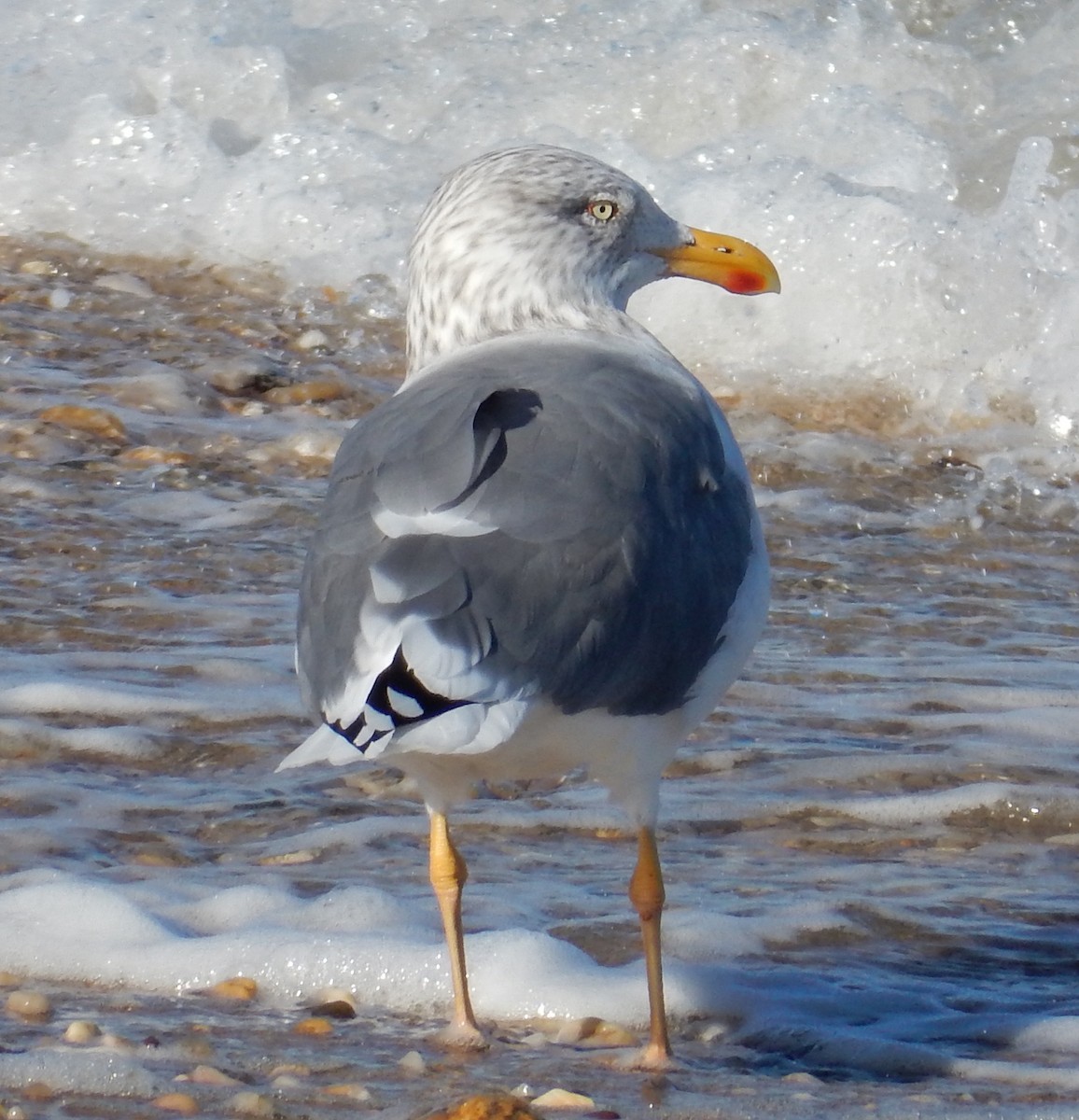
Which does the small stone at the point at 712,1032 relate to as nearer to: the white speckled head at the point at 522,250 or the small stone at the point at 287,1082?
the small stone at the point at 287,1082

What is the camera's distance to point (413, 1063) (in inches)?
114

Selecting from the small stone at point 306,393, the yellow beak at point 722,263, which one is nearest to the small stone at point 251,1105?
the yellow beak at point 722,263

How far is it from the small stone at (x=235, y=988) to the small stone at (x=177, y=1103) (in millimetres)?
481

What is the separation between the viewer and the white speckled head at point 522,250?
3.75 meters

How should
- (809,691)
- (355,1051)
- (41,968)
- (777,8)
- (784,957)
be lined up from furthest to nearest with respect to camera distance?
(777,8) < (809,691) < (784,957) < (41,968) < (355,1051)

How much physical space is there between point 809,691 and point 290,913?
1710mm

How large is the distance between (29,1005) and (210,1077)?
1.29 ft

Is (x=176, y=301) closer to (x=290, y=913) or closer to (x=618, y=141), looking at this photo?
(x=618, y=141)

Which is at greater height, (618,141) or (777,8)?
(777,8)

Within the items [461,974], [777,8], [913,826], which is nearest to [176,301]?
[777,8]

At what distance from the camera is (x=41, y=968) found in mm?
3148

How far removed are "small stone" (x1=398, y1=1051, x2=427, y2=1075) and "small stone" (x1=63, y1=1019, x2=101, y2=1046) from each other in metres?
0.42

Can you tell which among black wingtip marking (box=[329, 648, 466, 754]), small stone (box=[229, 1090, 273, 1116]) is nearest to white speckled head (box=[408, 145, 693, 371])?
black wingtip marking (box=[329, 648, 466, 754])

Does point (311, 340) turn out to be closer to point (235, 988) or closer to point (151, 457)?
point (151, 457)
